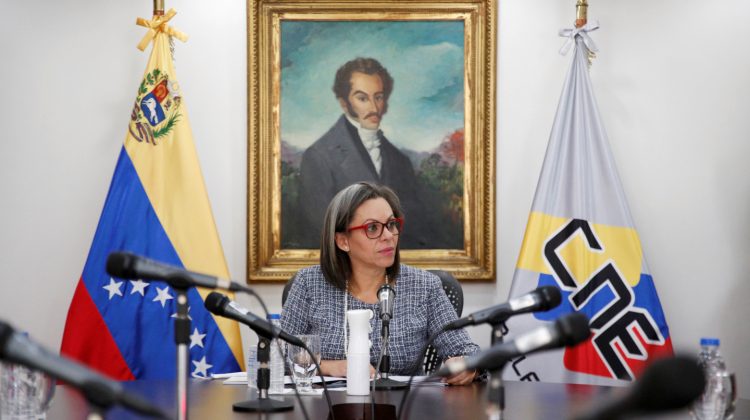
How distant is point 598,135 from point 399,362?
151cm

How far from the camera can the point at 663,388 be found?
67 cm

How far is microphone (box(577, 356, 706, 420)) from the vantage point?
2.19 ft

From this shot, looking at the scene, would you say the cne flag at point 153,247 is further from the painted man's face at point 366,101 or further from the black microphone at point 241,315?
the black microphone at point 241,315

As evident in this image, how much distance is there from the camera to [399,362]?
2.77 m

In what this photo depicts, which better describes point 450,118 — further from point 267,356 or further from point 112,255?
point 112,255

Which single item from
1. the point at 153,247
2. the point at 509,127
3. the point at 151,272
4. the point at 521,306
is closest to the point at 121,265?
the point at 151,272

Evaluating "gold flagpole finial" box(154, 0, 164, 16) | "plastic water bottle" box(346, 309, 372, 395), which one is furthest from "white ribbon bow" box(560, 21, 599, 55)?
"plastic water bottle" box(346, 309, 372, 395)

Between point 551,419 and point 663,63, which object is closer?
point 551,419

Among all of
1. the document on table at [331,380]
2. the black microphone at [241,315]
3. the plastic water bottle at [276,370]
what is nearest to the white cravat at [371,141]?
the document on table at [331,380]

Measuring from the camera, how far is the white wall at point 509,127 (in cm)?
382

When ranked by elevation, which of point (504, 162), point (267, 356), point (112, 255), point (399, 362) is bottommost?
point (399, 362)

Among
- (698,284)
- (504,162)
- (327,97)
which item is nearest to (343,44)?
(327,97)

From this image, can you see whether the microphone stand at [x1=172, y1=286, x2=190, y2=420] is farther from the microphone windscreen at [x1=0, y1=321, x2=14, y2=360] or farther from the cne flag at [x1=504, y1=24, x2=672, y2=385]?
the cne flag at [x1=504, y1=24, x2=672, y2=385]

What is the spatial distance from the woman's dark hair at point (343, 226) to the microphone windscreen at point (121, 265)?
1534 millimetres
